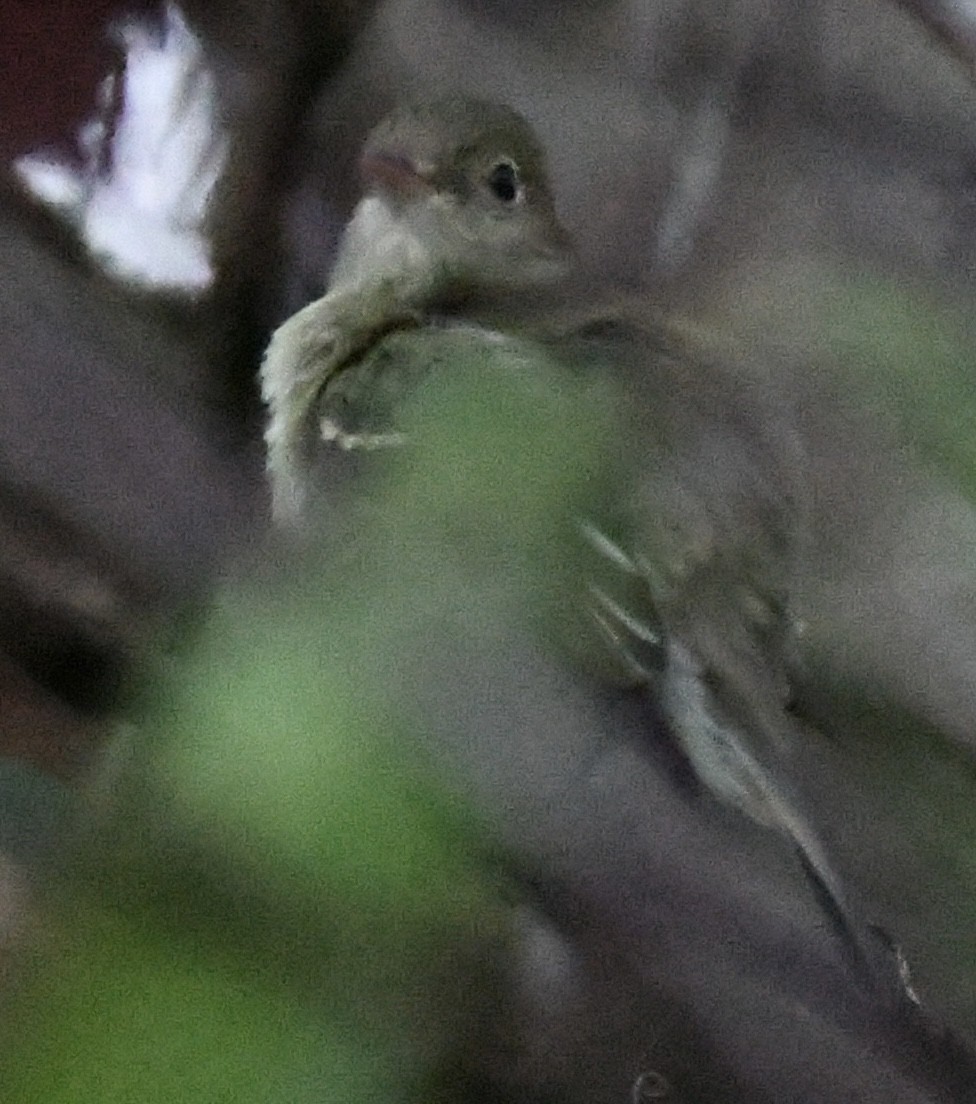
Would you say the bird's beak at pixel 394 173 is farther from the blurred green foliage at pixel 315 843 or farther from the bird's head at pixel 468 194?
the blurred green foliage at pixel 315 843

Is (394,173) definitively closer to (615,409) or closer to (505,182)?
(505,182)

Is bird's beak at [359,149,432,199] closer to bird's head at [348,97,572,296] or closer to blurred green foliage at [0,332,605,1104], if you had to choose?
bird's head at [348,97,572,296]

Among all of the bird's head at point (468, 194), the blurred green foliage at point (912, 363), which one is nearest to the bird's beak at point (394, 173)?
the bird's head at point (468, 194)

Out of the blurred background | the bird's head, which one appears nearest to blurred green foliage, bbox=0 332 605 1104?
the blurred background

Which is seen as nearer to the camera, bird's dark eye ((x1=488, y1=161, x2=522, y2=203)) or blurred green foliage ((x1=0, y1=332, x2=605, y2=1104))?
blurred green foliage ((x1=0, y1=332, x2=605, y2=1104))

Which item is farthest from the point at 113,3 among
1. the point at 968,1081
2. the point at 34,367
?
the point at 968,1081

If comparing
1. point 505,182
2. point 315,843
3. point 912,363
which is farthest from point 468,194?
point 315,843

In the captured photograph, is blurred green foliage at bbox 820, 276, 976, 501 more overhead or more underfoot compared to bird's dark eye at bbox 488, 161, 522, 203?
more underfoot

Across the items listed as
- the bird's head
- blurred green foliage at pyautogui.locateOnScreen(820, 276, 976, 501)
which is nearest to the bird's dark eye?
the bird's head
